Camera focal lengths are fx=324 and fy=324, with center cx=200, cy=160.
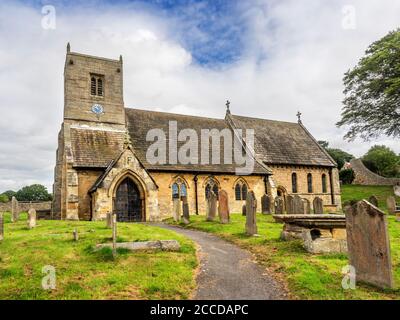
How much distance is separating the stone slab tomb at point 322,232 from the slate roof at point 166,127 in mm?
14515

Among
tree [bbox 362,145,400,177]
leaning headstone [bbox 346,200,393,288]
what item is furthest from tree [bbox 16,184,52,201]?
leaning headstone [bbox 346,200,393,288]

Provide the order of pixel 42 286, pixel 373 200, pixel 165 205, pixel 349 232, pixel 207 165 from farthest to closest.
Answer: pixel 207 165 → pixel 165 205 → pixel 373 200 → pixel 349 232 → pixel 42 286

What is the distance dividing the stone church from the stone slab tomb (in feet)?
36.2

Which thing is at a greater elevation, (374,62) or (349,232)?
(374,62)

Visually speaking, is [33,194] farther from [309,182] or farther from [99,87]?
[309,182]

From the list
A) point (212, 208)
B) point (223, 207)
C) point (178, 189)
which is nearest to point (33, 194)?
point (178, 189)

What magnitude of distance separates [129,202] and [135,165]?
2.52 m

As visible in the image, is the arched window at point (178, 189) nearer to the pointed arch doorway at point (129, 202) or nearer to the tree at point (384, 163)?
the pointed arch doorway at point (129, 202)

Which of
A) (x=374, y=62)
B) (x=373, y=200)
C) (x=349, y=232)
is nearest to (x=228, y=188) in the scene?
(x=373, y=200)

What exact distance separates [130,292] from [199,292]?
4.65 feet

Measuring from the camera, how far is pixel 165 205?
23.9 meters

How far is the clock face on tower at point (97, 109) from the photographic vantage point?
83.6 feet

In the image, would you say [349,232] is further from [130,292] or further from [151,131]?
[151,131]
